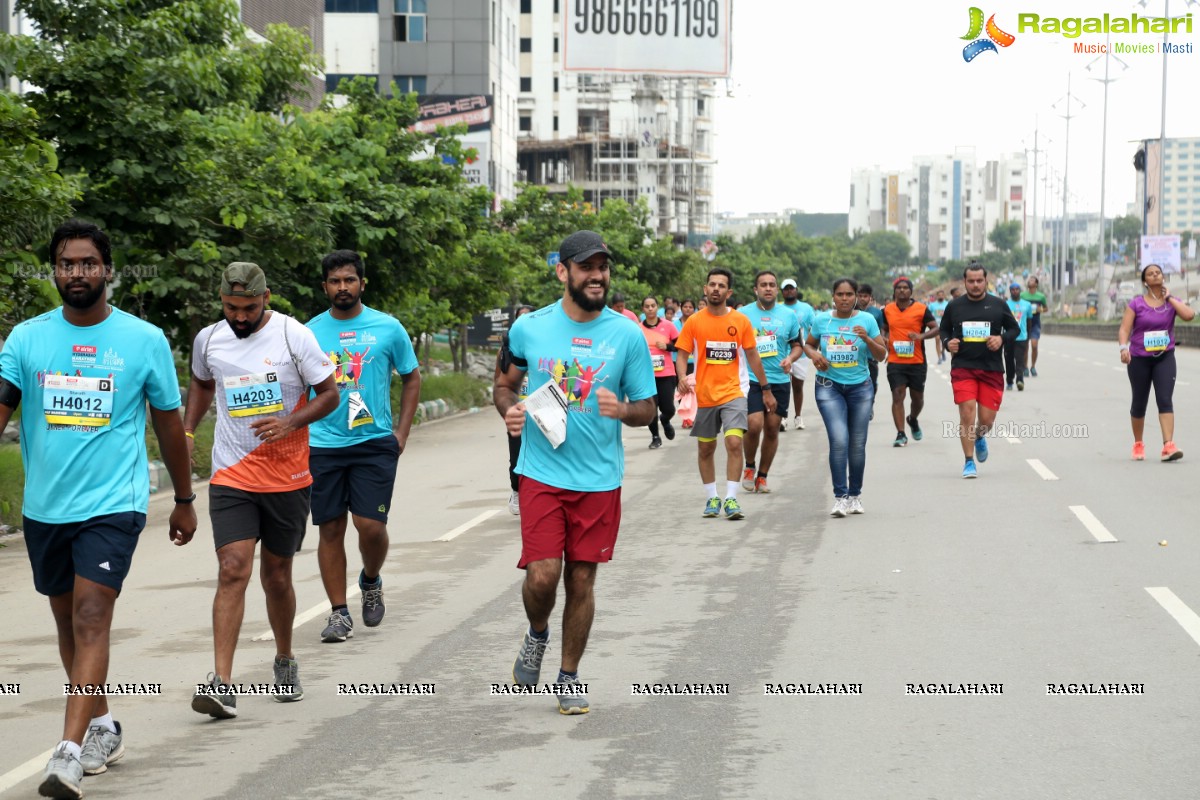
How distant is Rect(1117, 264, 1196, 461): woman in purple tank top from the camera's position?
15.7 metres

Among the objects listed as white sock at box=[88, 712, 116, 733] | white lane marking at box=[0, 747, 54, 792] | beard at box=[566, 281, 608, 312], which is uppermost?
beard at box=[566, 281, 608, 312]

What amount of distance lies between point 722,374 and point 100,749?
298 inches

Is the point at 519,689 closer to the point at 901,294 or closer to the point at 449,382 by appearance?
the point at 901,294

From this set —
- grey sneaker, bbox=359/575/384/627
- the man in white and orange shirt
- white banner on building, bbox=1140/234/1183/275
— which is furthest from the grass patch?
white banner on building, bbox=1140/234/1183/275

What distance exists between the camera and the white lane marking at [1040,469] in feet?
48.2

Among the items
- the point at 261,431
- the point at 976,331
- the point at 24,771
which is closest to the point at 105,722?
the point at 24,771

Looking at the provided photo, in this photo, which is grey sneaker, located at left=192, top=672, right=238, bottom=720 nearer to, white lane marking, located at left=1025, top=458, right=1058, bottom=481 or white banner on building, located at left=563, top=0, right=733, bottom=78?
white lane marking, located at left=1025, top=458, right=1058, bottom=481

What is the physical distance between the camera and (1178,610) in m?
8.17

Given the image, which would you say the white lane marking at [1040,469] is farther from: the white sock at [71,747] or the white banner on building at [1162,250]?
the white banner on building at [1162,250]

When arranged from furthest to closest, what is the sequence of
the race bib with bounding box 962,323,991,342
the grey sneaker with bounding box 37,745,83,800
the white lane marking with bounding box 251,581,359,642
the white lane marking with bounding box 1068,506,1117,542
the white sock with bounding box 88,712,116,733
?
1. the race bib with bounding box 962,323,991,342
2. the white lane marking with bounding box 1068,506,1117,542
3. the white lane marking with bounding box 251,581,359,642
4. the white sock with bounding box 88,712,116,733
5. the grey sneaker with bounding box 37,745,83,800

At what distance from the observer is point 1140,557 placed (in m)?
9.95

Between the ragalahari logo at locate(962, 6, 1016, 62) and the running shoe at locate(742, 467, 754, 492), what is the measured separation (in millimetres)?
38241

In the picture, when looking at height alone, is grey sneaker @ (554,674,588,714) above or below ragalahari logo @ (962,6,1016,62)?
below

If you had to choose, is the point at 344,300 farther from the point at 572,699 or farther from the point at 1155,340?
the point at 1155,340
